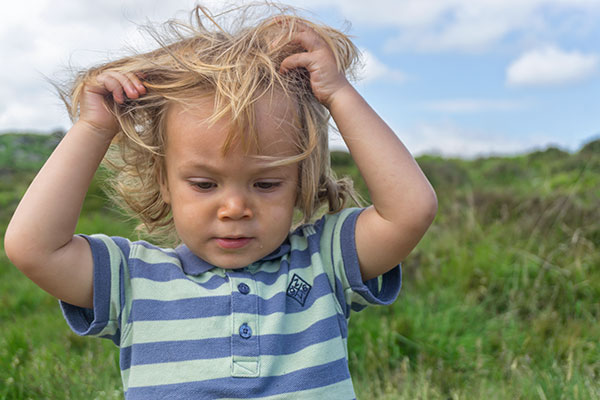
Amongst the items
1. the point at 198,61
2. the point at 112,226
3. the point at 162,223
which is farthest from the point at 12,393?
the point at 112,226

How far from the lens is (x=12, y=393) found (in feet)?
8.48

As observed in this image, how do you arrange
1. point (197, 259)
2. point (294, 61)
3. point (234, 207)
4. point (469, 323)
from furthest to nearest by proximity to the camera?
1. point (469, 323)
2. point (197, 259)
3. point (294, 61)
4. point (234, 207)

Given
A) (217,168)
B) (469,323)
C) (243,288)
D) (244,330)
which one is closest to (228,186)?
(217,168)

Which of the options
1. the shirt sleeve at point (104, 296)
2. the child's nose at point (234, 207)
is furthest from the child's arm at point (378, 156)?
the shirt sleeve at point (104, 296)

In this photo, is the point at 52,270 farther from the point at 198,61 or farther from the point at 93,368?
the point at 93,368

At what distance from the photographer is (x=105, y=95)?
1.92 metres

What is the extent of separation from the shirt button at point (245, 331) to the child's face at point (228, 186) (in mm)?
205

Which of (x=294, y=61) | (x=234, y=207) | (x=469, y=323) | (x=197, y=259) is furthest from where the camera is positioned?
(x=469, y=323)

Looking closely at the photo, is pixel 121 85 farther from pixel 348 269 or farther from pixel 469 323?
pixel 469 323

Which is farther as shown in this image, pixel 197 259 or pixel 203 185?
pixel 197 259

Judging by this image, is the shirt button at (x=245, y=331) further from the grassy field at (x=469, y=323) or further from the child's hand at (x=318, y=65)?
the grassy field at (x=469, y=323)

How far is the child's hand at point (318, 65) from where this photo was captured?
1.87 meters

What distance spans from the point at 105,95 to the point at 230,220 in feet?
1.97

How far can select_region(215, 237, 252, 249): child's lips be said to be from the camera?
1860mm
